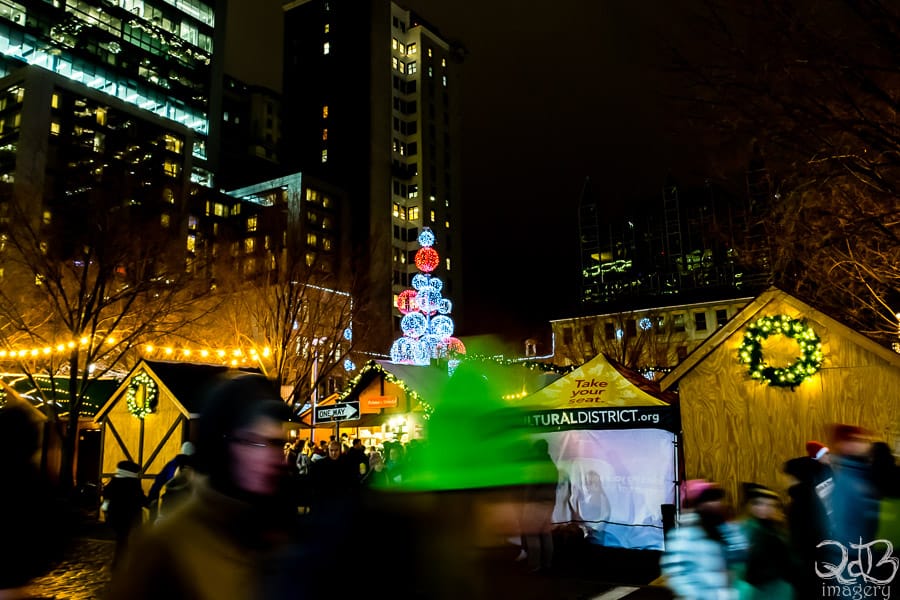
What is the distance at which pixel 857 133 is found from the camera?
9.27m

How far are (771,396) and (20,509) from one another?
1093 centimetres

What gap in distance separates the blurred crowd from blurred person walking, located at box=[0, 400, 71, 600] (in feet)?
13.7

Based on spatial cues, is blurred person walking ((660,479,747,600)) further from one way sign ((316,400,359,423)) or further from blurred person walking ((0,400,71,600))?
one way sign ((316,400,359,423))

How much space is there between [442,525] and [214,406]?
38.3 inches

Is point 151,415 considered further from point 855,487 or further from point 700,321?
point 700,321

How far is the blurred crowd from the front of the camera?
188 inches

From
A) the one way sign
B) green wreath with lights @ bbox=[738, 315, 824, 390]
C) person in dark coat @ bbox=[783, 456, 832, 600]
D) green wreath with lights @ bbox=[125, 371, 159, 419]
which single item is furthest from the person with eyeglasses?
green wreath with lights @ bbox=[125, 371, 159, 419]

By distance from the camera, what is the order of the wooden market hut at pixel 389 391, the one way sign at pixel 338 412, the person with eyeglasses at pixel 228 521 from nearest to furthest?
the person with eyeglasses at pixel 228 521
the one way sign at pixel 338 412
the wooden market hut at pixel 389 391

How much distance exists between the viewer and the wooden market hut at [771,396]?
10383 millimetres

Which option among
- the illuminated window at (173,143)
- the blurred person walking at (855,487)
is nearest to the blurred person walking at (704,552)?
the blurred person walking at (855,487)

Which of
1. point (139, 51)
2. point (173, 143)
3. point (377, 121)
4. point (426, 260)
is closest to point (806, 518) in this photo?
point (426, 260)

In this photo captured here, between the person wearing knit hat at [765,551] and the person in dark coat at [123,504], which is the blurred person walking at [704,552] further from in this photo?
the person in dark coat at [123,504]

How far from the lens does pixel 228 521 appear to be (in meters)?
1.88

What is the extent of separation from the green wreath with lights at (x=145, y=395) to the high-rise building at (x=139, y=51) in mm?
74706
